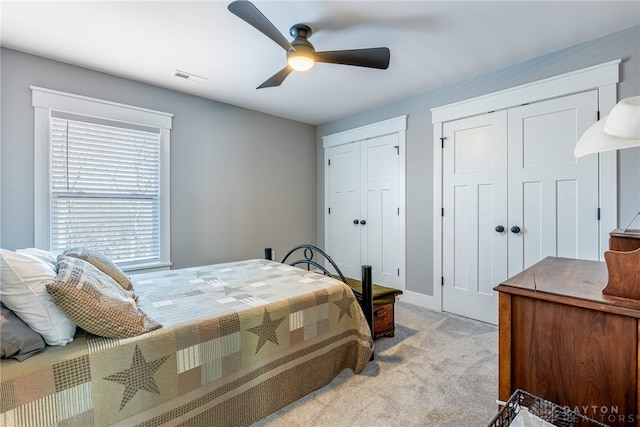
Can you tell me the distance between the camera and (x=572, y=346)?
1.12 m

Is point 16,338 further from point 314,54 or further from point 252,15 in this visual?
point 314,54

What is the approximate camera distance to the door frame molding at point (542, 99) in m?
2.29

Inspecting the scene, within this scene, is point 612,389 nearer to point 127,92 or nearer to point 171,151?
point 171,151

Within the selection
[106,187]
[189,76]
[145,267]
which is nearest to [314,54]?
[189,76]

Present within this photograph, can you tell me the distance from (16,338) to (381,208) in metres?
3.47

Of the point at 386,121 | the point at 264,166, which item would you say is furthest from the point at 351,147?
the point at 264,166

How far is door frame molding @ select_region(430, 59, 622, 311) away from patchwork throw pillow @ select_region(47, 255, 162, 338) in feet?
9.53


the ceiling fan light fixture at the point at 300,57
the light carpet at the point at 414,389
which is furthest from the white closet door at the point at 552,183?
the ceiling fan light fixture at the point at 300,57

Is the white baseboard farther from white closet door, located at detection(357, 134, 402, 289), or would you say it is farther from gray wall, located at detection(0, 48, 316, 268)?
gray wall, located at detection(0, 48, 316, 268)

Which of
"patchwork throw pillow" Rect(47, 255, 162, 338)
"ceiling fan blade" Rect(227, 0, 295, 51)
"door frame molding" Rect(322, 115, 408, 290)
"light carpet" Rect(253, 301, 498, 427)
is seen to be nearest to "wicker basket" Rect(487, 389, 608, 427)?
"light carpet" Rect(253, 301, 498, 427)

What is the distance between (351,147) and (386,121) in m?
0.66

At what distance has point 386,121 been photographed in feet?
12.4

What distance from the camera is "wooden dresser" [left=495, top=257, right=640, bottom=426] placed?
1.01m

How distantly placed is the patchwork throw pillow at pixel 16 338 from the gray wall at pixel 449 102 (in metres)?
3.30
